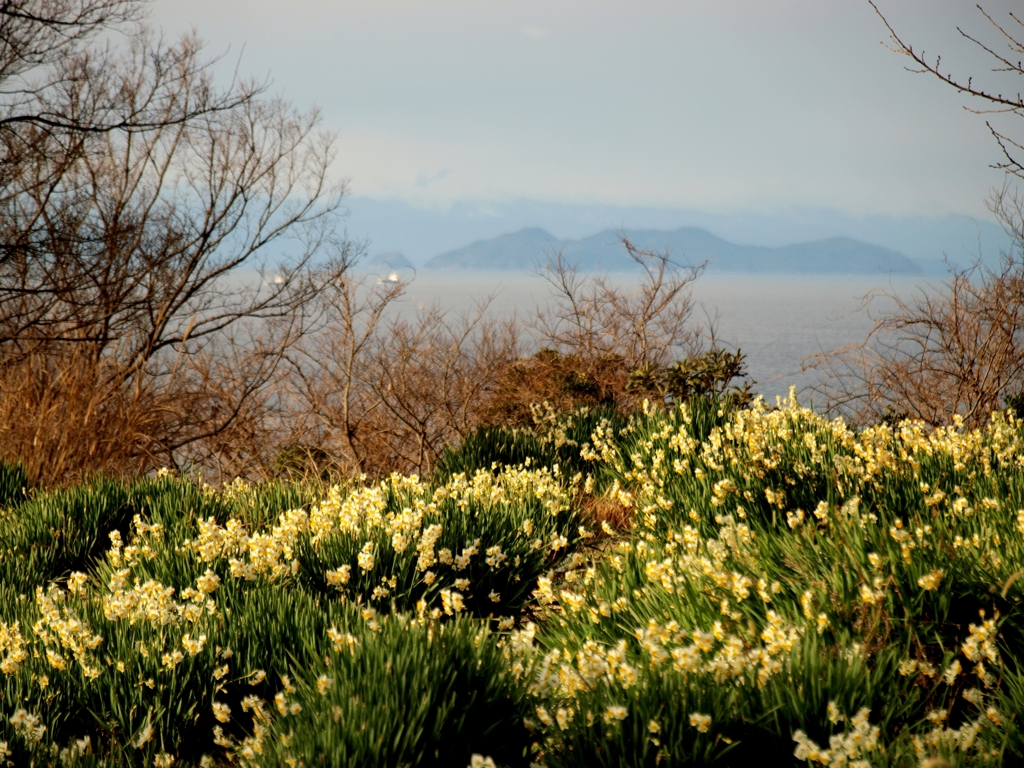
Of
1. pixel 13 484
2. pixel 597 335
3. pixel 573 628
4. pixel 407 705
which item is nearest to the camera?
pixel 407 705

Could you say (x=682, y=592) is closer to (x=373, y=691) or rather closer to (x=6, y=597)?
(x=373, y=691)

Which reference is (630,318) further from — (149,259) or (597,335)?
(149,259)

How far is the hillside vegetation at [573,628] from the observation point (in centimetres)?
240

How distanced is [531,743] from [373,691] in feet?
1.91

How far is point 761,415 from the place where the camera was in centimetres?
620

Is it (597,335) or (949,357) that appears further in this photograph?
(597,335)

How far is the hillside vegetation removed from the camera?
2404 millimetres

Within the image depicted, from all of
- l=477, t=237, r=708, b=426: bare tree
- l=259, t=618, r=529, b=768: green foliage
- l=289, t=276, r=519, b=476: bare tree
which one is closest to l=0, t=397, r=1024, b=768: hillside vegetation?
l=259, t=618, r=529, b=768: green foliage

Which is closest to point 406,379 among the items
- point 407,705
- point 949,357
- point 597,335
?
point 597,335

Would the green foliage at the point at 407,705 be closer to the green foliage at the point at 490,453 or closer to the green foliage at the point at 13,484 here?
the green foliage at the point at 490,453

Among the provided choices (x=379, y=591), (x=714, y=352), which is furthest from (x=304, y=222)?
(x=379, y=591)

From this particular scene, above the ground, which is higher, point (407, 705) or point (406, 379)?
point (406, 379)

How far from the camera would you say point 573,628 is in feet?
11.6

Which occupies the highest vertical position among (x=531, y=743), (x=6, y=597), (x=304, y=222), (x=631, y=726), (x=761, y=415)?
(x=304, y=222)
